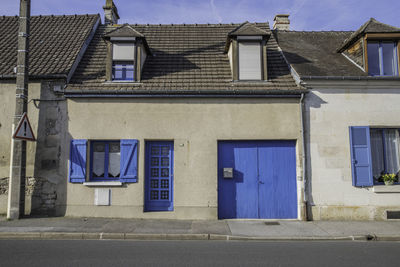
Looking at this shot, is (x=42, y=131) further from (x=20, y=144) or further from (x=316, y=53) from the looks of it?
(x=316, y=53)

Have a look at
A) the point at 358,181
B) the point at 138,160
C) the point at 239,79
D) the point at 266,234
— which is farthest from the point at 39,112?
the point at 358,181

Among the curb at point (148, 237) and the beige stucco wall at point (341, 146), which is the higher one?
the beige stucco wall at point (341, 146)

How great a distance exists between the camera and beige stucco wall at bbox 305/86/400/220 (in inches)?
351

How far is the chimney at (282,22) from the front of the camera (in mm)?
14008

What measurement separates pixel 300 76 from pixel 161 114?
447 cm

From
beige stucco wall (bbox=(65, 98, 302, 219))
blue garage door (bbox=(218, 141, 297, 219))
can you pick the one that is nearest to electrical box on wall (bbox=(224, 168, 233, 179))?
blue garage door (bbox=(218, 141, 297, 219))

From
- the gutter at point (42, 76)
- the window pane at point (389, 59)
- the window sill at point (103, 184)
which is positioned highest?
the window pane at point (389, 59)

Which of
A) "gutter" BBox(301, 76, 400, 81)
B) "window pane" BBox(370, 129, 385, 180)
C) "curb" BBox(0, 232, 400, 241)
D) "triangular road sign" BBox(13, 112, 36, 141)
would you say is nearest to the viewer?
"curb" BBox(0, 232, 400, 241)

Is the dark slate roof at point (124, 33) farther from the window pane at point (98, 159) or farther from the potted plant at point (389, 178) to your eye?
the potted plant at point (389, 178)

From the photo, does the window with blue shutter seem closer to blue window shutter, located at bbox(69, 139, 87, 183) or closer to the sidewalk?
blue window shutter, located at bbox(69, 139, 87, 183)

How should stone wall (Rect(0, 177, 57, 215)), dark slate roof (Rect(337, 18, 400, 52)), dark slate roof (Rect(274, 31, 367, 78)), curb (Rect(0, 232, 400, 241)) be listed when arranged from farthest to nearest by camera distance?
dark slate roof (Rect(274, 31, 367, 78))
dark slate roof (Rect(337, 18, 400, 52))
stone wall (Rect(0, 177, 57, 215))
curb (Rect(0, 232, 400, 241))

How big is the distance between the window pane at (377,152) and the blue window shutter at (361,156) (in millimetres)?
440

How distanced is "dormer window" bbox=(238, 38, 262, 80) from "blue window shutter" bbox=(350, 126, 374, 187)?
348 cm

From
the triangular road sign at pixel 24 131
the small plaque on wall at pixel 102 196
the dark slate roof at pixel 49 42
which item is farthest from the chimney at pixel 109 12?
the small plaque on wall at pixel 102 196
